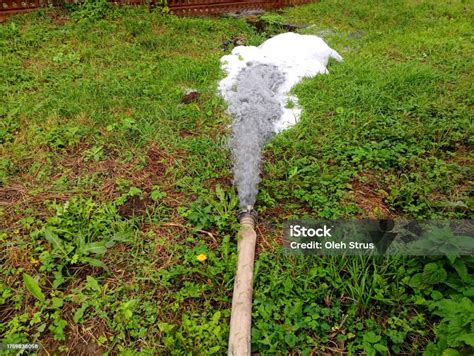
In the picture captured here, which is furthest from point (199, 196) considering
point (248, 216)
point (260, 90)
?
point (260, 90)

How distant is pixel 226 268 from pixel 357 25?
6.18 m

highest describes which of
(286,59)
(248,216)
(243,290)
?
(286,59)

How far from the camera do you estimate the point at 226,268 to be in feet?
8.52

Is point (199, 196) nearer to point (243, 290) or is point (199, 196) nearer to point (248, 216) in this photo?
point (248, 216)

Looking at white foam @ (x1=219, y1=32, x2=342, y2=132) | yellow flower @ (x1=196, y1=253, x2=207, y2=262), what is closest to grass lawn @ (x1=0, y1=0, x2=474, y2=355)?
yellow flower @ (x1=196, y1=253, x2=207, y2=262)

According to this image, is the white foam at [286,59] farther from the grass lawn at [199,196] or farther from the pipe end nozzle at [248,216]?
the pipe end nozzle at [248,216]

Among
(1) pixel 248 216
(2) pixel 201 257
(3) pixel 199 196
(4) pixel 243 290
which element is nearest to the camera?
(4) pixel 243 290

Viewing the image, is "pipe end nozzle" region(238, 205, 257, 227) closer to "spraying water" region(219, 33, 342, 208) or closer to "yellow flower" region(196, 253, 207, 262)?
"spraying water" region(219, 33, 342, 208)

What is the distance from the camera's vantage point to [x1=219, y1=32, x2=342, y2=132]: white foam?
4723 millimetres

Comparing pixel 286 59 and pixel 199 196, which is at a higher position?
pixel 286 59

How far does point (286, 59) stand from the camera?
5.11 meters

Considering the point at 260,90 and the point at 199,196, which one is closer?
the point at 199,196

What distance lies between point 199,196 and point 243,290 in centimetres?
102

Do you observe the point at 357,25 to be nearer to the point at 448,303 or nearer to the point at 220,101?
the point at 220,101
